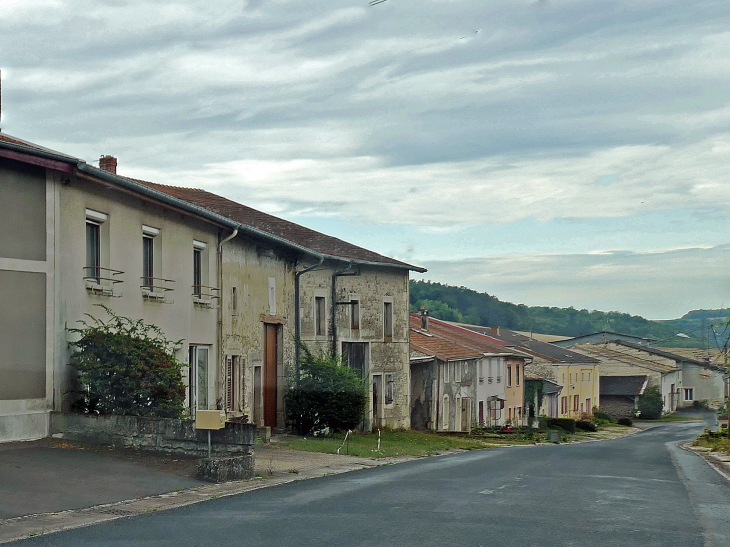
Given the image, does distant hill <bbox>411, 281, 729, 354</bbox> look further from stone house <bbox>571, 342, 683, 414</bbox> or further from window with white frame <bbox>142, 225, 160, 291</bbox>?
window with white frame <bbox>142, 225, 160, 291</bbox>

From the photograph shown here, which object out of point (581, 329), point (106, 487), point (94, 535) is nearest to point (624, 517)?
point (94, 535)

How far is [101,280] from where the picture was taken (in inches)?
779

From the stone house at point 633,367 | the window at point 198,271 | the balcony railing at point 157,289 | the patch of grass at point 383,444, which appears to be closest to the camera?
the balcony railing at point 157,289

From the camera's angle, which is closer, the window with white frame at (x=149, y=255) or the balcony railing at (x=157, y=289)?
the balcony railing at (x=157, y=289)

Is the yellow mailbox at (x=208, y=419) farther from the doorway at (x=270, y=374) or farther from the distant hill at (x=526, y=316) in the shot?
the distant hill at (x=526, y=316)

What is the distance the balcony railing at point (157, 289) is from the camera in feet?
71.4

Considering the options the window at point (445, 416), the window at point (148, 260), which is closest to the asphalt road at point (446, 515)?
the window at point (148, 260)

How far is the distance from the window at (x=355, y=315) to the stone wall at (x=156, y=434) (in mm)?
20002

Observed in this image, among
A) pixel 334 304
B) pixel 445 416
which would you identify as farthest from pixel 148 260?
pixel 445 416

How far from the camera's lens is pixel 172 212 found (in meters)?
23.1

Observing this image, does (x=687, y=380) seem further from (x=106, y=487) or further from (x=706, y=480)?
(x=106, y=487)

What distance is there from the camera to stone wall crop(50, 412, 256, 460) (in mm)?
16062

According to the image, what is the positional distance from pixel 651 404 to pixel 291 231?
60.9m

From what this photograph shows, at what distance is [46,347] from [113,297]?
2.82 m
